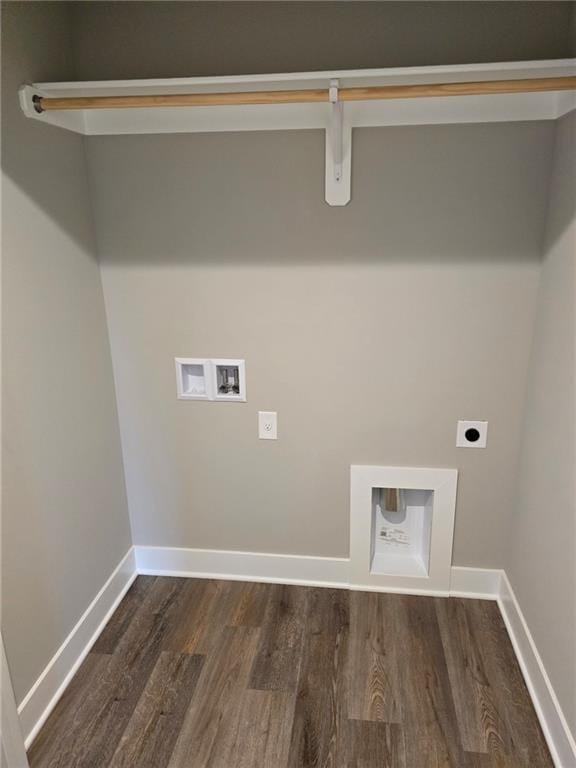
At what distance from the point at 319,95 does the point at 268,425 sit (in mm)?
1184

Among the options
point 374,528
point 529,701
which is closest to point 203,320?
point 374,528

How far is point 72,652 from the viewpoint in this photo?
189 cm

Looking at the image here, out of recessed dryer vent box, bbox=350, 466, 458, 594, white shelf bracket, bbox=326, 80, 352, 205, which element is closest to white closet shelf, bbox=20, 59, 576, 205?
white shelf bracket, bbox=326, 80, 352, 205

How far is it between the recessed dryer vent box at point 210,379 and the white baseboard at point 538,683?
1297 millimetres

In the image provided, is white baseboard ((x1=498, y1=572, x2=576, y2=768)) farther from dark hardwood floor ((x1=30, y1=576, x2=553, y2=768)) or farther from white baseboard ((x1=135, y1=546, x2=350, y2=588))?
white baseboard ((x1=135, y1=546, x2=350, y2=588))

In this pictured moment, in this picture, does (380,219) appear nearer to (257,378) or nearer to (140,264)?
(257,378)

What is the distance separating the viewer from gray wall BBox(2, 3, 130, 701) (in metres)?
1.51

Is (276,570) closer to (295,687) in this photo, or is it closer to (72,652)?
(295,687)

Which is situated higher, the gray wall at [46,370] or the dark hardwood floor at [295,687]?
the gray wall at [46,370]

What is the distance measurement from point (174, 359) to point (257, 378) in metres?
0.34

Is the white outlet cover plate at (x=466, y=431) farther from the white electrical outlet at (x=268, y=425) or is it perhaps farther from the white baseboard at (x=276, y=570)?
the white electrical outlet at (x=268, y=425)

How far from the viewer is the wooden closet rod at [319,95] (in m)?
1.32

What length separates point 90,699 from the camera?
1789mm

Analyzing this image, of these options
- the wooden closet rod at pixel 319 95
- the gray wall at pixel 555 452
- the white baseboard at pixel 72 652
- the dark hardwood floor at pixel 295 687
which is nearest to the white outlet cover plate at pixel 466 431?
the gray wall at pixel 555 452
